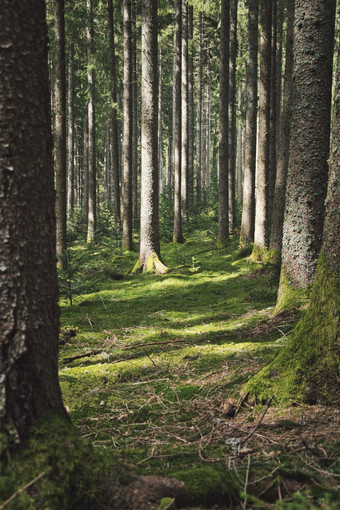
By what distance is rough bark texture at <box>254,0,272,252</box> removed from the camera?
10.8 meters

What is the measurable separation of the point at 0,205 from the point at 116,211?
2015 cm

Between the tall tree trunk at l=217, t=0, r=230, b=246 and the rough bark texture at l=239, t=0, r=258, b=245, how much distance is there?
1582 mm

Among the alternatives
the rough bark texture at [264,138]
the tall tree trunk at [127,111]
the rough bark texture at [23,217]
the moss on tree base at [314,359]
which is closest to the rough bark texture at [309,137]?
the moss on tree base at [314,359]

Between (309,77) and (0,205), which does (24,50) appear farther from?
(309,77)

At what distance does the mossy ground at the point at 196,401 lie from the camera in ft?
6.71

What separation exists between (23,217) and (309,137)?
419 centimetres

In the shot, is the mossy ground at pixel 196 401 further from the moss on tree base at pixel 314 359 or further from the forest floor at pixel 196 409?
the moss on tree base at pixel 314 359

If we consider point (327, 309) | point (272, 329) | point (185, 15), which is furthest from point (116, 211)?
point (327, 309)

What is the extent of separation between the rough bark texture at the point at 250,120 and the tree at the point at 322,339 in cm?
1047

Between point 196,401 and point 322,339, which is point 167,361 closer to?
point 196,401

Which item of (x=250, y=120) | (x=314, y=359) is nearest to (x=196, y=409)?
(x=314, y=359)

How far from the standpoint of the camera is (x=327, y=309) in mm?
3018

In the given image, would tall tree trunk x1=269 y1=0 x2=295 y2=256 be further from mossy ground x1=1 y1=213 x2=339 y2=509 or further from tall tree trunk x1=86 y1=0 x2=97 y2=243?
tall tree trunk x1=86 y1=0 x2=97 y2=243

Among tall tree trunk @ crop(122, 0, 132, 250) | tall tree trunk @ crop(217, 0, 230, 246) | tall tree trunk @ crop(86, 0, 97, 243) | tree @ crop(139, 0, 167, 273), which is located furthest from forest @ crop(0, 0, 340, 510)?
tall tree trunk @ crop(86, 0, 97, 243)
